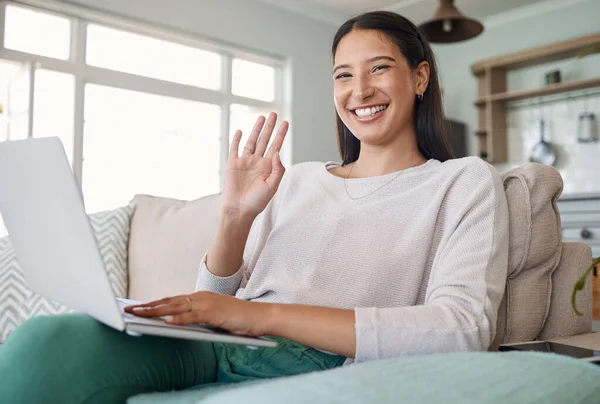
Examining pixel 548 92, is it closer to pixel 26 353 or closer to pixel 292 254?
pixel 292 254

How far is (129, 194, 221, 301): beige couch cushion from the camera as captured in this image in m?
1.83

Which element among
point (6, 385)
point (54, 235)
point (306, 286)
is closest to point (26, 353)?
point (6, 385)

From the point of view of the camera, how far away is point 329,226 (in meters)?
1.30

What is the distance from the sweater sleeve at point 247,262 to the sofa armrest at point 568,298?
2.07ft

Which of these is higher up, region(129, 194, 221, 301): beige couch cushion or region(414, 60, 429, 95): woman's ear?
region(414, 60, 429, 95): woman's ear

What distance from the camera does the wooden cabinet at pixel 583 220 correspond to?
3.97 m

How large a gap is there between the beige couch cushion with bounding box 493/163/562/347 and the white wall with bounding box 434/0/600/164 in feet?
11.8

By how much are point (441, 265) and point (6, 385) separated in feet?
2.37

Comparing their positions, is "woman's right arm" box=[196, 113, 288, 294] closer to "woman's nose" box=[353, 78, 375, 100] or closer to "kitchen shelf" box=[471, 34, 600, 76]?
"woman's nose" box=[353, 78, 375, 100]

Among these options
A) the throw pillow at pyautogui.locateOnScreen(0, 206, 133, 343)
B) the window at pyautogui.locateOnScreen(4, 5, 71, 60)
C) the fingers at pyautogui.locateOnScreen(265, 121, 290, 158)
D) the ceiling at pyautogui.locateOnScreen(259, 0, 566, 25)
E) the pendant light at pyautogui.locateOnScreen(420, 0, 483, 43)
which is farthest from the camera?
the ceiling at pyautogui.locateOnScreen(259, 0, 566, 25)

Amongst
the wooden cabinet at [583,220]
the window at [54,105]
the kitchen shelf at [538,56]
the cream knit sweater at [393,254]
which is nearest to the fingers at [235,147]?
the cream knit sweater at [393,254]

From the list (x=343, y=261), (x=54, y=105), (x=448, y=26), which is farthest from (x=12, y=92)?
(x=343, y=261)

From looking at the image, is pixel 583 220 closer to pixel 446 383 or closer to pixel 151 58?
pixel 151 58

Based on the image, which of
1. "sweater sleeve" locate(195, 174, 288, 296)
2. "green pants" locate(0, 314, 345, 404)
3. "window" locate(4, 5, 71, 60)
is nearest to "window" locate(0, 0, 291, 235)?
→ "window" locate(4, 5, 71, 60)
